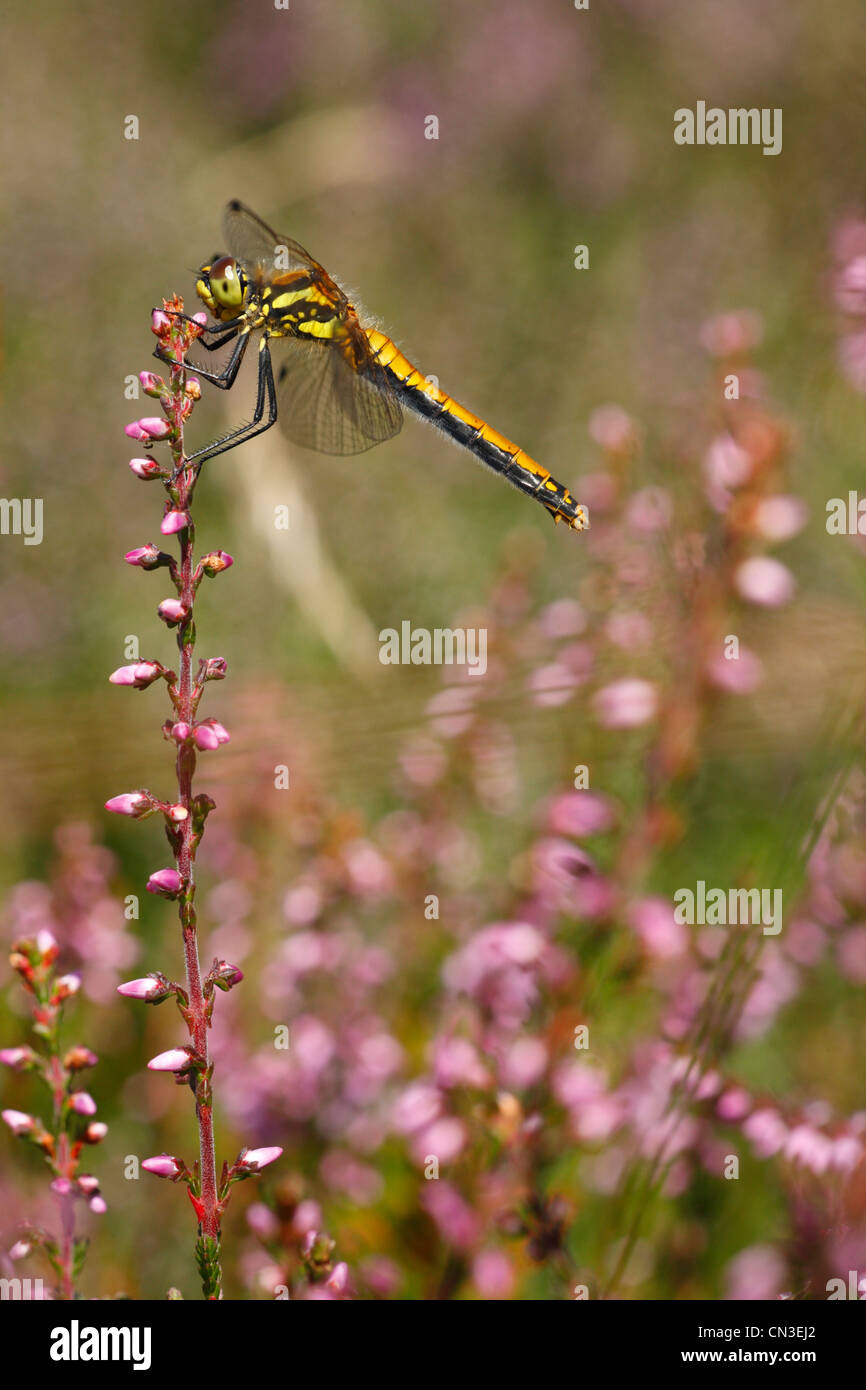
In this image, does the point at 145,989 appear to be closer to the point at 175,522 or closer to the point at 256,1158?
the point at 256,1158

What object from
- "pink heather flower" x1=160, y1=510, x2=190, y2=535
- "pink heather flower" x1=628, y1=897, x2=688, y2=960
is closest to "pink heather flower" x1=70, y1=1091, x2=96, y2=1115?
"pink heather flower" x1=160, y1=510, x2=190, y2=535

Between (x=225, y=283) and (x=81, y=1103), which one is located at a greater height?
(x=225, y=283)

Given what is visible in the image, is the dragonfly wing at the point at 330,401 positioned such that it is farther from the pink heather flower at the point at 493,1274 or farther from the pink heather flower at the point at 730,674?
the pink heather flower at the point at 493,1274

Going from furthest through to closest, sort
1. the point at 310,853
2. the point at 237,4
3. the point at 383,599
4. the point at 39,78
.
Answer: the point at 237,4 < the point at 39,78 < the point at 383,599 < the point at 310,853

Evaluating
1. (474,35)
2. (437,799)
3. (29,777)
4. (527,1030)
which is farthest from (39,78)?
(527,1030)

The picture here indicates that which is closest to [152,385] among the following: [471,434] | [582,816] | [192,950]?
[192,950]
